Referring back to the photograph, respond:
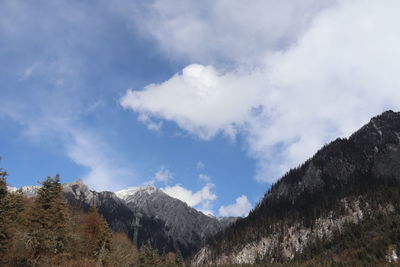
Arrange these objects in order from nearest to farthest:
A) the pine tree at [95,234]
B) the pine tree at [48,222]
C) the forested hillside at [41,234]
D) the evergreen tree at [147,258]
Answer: the forested hillside at [41,234]
the pine tree at [48,222]
the pine tree at [95,234]
the evergreen tree at [147,258]

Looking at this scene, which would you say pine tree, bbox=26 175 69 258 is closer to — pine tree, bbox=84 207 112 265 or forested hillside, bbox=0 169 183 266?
forested hillside, bbox=0 169 183 266

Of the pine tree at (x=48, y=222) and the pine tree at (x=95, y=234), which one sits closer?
the pine tree at (x=48, y=222)

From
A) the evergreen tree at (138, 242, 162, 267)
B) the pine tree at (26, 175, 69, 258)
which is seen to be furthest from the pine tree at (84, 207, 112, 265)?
the evergreen tree at (138, 242, 162, 267)

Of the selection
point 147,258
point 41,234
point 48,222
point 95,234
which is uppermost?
point 95,234

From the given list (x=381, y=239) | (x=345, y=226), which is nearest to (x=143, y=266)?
(x=381, y=239)

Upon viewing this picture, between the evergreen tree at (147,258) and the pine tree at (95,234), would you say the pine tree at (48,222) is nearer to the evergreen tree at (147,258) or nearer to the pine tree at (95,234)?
the pine tree at (95,234)

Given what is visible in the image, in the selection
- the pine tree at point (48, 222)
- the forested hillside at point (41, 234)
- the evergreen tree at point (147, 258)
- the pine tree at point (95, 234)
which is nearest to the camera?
the forested hillside at point (41, 234)

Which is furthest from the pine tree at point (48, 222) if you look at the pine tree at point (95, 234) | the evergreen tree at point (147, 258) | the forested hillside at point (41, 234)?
the evergreen tree at point (147, 258)

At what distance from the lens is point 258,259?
570ft

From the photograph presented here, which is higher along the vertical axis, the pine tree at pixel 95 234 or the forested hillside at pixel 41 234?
the pine tree at pixel 95 234

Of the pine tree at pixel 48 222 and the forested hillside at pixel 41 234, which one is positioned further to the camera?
the pine tree at pixel 48 222

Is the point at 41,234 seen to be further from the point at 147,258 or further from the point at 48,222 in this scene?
the point at 147,258

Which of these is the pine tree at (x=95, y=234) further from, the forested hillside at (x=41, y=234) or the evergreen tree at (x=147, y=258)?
the evergreen tree at (x=147, y=258)

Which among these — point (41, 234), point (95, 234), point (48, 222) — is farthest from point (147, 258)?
point (41, 234)
